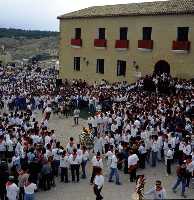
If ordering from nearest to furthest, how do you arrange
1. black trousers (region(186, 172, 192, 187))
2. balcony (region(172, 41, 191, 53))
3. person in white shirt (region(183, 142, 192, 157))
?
black trousers (region(186, 172, 192, 187)) → person in white shirt (region(183, 142, 192, 157)) → balcony (region(172, 41, 191, 53))

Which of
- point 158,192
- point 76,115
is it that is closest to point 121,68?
point 76,115

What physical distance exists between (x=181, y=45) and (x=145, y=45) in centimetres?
343

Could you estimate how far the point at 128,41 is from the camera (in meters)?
37.6

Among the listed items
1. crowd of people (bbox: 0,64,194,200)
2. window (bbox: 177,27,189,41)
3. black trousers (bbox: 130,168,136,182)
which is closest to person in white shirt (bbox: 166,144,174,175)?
crowd of people (bbox: 0,64,194,200)

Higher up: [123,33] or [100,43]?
[123,33]

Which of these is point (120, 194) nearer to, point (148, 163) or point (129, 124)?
point (148, 163)

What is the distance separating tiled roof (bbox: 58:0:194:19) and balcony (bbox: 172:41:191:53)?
2.22 m

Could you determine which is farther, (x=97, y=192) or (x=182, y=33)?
(x=182, y=33)

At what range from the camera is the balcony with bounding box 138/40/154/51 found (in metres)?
35.8

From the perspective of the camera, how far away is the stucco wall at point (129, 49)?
112ft

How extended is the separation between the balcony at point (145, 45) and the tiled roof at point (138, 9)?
2199mm

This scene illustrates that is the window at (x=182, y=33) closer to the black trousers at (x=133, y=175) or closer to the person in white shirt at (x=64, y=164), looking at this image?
the black trousers at (x=133, y=175)

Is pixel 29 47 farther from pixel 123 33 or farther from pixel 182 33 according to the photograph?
pixel 182 33

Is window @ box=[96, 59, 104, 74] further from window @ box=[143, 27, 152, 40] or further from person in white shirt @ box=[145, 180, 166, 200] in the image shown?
person in white shirt @ box=[145, 180, 166, 200]
